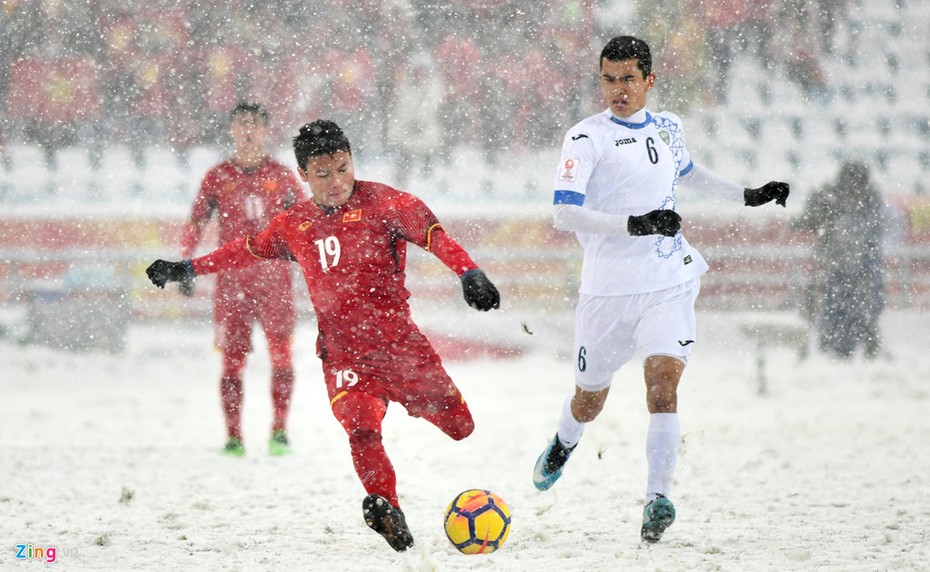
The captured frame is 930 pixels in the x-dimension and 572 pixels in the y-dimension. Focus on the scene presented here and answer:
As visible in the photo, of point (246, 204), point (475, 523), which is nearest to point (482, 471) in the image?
point (246, 204)

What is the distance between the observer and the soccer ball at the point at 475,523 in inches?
140

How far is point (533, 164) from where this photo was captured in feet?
49.4

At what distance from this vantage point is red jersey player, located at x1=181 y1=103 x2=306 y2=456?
592cm

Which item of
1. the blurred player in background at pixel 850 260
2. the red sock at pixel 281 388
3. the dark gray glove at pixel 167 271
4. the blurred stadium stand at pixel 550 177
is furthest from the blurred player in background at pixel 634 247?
the blurred stadium stand at pixel 550 177

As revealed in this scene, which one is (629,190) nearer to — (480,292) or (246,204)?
(480,292)

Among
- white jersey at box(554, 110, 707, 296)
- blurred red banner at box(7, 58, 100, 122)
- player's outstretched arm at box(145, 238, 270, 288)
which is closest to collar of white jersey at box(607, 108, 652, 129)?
white jersey at box(554, 110, 707, 296)

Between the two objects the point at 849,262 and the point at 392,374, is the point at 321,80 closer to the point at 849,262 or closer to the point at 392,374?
the point at 849,262

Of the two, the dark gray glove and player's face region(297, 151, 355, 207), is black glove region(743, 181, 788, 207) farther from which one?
the dark gray glove

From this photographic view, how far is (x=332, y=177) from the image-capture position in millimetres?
3600

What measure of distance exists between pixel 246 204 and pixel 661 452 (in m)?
2.93

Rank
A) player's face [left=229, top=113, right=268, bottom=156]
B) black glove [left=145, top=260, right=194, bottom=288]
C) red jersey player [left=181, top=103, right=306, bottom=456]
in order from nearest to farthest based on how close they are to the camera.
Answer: black glove [left=145, top=260, right=194, bottom=288] → player's face [left=229, top=113, right=268, bottom=156] → red jersey player [left=181, top=103, right=306, bottom=456]

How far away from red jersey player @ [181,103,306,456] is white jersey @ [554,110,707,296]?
223cm

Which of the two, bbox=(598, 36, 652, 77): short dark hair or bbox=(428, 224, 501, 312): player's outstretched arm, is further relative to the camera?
bbox=(598, 36, 652, 77): short dark hair

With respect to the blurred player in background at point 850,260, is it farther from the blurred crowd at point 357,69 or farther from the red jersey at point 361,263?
the red jersey at point 361,263
